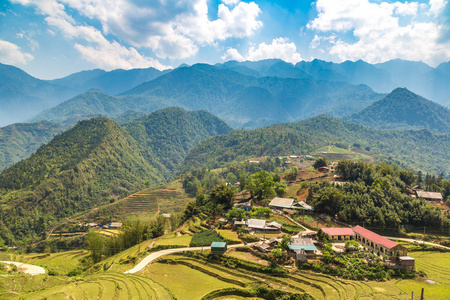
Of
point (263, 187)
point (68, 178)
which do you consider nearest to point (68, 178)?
point (68, 178)

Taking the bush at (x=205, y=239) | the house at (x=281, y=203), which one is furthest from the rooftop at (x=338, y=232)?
the bush at (x=205, y=239)

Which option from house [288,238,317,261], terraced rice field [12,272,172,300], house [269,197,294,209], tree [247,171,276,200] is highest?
tree [247,171,276,200]

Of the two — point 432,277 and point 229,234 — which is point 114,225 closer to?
point 229,234

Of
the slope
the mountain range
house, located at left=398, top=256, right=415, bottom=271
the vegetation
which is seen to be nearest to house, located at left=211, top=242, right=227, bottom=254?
house, located at left=398, top=256, right=415, bottom=271

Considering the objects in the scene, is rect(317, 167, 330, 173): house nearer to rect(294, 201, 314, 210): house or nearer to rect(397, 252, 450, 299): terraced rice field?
rect(294, 201, 314, 210): house

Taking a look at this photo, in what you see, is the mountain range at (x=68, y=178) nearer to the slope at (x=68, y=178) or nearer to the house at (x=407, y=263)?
the slope at (x=68, y=178)

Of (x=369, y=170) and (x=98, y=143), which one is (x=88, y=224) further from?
(x=369, y=170)
